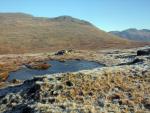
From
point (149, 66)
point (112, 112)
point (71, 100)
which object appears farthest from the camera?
point (149, 66)

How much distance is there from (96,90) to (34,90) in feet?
15.6

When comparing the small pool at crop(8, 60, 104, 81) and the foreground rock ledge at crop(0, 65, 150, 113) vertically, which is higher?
the foreground rock ledge at crop(0, 65, 150, 113)

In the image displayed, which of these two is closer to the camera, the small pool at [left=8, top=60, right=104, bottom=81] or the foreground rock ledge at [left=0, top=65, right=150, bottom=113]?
the foreground rock ledge at [left=0, top=65, right=150, bottom=113]

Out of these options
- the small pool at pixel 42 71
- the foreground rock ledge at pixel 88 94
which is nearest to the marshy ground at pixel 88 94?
the foreground rock ledge at pixel 88 94

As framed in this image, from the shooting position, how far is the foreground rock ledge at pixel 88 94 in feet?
64.2

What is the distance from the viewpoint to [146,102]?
1994 cm

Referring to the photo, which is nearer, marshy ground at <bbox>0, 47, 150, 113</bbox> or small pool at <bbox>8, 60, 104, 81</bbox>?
marshy ground at <bbox>0, 47, 150, 113</bbox>

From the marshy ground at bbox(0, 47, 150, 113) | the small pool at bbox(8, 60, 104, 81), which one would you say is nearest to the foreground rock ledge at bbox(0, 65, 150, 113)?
the marshy ground at bbox(0, 47, 150, 113)

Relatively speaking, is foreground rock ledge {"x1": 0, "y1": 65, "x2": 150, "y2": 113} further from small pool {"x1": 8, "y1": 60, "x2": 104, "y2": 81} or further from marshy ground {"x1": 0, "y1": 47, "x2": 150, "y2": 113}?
small pool {"x1": 8, "y1": 60, "x2": 104, "y2": 81}

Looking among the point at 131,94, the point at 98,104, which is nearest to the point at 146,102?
the point at 131,94

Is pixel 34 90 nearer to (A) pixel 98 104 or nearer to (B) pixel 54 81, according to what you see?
(B) pixel 54 81

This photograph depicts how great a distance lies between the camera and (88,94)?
2106cm

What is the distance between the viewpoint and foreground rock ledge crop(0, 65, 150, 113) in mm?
19578

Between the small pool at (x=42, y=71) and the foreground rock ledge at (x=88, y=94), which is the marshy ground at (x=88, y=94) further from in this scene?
the small pool at (x=42, y=71)
